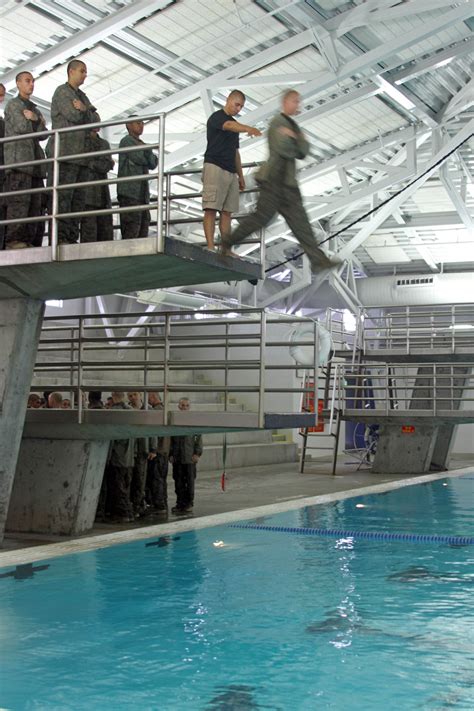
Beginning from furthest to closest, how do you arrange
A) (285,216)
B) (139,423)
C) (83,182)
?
(139,423) → (83,182) → (285,216)

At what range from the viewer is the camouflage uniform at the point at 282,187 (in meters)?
6.74

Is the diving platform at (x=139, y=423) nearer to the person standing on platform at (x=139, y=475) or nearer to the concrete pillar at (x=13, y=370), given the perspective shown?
the concrete pillar at (x=13, y=370)

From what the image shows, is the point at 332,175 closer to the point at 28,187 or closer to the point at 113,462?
the point at 113,462

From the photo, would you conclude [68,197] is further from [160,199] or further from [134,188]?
[160,199]

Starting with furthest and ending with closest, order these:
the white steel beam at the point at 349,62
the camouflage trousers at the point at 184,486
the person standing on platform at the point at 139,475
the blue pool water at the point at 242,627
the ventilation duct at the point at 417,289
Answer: the ventilation duct at the point at 417,289, the white steel beam at the point at 349,62, the camouflage trousers at the point at 184,486, the person standing on platform at the point at 139,475, the blue pool water at the point at 242,627

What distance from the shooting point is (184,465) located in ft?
46.5

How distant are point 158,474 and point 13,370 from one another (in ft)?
14.0

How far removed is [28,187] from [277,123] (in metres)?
3.96

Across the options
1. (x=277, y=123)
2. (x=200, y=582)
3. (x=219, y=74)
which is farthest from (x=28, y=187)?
(x=219, y=74)

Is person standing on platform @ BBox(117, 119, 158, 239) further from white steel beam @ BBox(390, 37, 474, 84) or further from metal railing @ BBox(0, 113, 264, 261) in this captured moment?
white steel beam @ BBox(390, 37, 474, 84)

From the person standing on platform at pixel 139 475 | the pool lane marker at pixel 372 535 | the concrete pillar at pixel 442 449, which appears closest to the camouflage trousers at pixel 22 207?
the person standing on platform at pixel 139 475

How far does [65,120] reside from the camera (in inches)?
377

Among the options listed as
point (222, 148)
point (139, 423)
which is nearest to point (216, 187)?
point (222, 148)

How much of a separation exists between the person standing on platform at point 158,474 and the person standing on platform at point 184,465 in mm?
220
